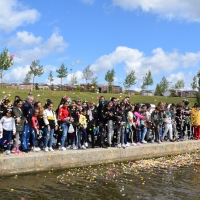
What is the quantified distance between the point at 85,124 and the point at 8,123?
285 cm

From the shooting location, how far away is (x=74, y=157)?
9781 mm

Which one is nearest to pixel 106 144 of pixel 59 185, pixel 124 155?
pixel 124 155

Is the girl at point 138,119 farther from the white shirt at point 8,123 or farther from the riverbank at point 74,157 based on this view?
the white shirt at point 8,123

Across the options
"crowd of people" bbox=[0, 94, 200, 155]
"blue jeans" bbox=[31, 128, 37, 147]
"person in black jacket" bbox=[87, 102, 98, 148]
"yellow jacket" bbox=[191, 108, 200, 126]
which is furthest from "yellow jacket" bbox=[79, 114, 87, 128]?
"yellow jacket" bbox=[191, 108, 200, 126]

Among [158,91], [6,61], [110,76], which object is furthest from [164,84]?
[6,61]

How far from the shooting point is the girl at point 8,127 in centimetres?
920

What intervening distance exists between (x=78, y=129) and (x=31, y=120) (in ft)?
6.02

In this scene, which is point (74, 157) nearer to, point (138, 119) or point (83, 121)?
point (83, 121)

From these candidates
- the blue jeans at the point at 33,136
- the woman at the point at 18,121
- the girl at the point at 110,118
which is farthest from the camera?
the girl at the point at 110,118

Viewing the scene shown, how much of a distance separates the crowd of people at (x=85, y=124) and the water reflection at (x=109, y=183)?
146cm

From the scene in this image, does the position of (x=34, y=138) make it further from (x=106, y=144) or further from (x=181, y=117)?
(x=181, y=117)

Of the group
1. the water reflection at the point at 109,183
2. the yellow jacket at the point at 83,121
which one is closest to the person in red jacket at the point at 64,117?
the yellow jacket at the point at 83,121

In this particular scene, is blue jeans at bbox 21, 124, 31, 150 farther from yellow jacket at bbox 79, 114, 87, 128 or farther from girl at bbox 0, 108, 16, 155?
yellow jacket at bbox 79, 114, 87, 128

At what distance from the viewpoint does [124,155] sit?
11219 mm
